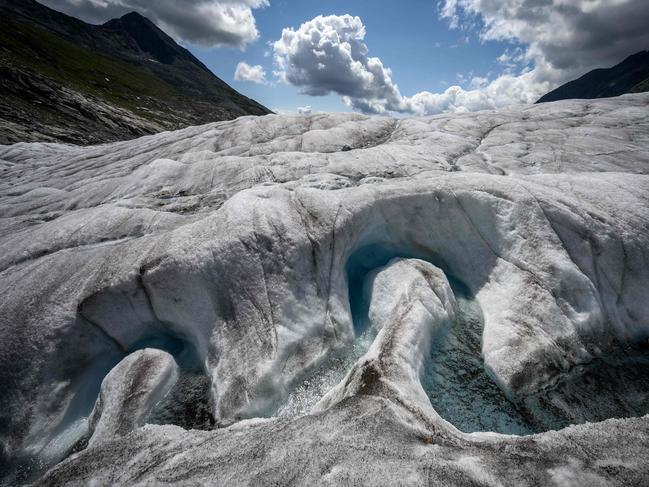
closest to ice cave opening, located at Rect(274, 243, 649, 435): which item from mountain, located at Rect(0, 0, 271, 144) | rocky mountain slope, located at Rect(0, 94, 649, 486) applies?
rocky mountain slope, located at Rect(0, 94, 649, 486)

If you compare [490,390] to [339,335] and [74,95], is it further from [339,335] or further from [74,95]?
[74,95]

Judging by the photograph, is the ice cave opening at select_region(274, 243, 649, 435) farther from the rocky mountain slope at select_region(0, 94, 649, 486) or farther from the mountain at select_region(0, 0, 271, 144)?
the mountain at select_region(0, 0, 271, 144)

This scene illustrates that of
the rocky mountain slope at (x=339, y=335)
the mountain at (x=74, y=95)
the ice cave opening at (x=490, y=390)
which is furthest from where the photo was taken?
the mountain at (x=74, y=95)

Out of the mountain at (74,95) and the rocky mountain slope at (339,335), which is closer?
the rocky mountain slope at (339,335)

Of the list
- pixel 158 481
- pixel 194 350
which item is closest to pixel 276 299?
pixel 194 350

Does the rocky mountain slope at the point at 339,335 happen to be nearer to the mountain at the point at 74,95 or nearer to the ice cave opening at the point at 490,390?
the ice cave opening at the point at 490,390

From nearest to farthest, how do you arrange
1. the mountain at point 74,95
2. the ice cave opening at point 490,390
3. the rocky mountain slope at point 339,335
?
the rocky mountain slope at point 339,335 < the ice cave opening at point 490,390 < the mountain at point 74,95

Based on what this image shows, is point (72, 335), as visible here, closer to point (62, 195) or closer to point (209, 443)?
point (209, 443)

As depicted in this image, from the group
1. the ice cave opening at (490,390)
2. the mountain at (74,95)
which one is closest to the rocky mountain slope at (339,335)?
the ice cave opening at (490,390)
